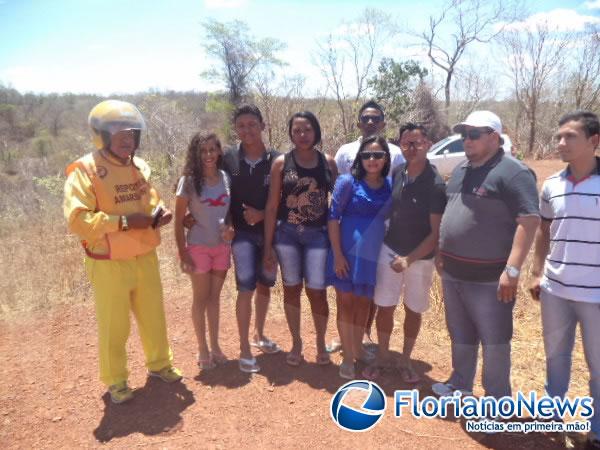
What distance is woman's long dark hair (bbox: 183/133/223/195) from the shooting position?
2.95 meters

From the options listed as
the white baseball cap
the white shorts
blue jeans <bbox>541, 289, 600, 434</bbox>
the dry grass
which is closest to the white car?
the dry grass

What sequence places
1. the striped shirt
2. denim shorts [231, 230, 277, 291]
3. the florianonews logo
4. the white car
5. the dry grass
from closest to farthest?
the striped shirt < the florianonews logo < denim shorts [231, 230, 277, 291] < the dry grass < the white car

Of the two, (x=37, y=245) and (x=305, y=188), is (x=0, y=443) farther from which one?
(x=37, y=245)

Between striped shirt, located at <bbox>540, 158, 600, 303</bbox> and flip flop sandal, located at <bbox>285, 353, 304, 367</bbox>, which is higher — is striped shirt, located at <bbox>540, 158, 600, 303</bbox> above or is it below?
above

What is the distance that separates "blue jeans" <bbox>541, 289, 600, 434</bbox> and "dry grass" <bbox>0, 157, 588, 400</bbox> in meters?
0.79

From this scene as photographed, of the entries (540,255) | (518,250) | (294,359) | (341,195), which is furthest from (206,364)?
(540,255)

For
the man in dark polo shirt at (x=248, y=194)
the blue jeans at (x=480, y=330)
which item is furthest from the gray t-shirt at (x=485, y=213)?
the man in dark polo shirt at (x=248, y=194)

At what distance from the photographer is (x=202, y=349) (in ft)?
10.8

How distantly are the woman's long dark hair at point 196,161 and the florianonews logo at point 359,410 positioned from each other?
173cm

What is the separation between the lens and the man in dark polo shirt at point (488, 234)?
90.0 inches

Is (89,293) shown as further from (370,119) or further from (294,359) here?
(370,119)

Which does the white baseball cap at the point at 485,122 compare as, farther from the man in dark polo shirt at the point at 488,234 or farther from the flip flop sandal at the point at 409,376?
the flip flop sandal at the point at 409,376

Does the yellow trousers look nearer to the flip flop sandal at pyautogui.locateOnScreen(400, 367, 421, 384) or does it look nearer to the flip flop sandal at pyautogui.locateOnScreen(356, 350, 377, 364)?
the flip flop sandal at pyautogui.locateOnScreen(356, 350, 377, 364)

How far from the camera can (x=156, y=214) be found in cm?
284
